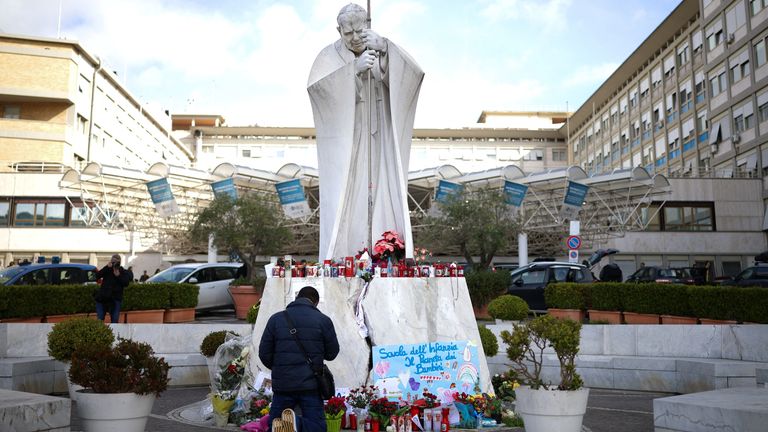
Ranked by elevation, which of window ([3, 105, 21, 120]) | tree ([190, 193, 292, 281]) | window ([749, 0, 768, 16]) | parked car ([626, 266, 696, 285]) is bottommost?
parked car ([626, 266, 696, 285])

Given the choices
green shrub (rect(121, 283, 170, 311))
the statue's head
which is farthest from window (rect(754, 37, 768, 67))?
green shrub (rect(121, 283, 170, 311))

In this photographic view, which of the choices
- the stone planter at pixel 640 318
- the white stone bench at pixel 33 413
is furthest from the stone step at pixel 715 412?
the stone planter at pixel 640 318

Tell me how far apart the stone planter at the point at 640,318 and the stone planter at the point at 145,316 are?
11.2 metres

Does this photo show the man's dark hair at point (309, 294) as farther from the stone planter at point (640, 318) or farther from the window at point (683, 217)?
the window at point (683, 217)

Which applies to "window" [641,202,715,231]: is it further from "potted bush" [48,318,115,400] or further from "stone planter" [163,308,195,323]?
"potted bush" [48,318,115,400]

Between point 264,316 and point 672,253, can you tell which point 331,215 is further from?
point 672,253

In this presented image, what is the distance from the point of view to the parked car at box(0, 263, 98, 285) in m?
17.7

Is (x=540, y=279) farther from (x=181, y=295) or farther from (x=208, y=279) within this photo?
(x=208, y=279)

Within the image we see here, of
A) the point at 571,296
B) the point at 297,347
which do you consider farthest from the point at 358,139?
the point at 571,296

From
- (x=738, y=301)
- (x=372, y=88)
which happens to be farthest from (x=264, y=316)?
(x=738, y=301)

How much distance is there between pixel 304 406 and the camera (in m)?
5.84

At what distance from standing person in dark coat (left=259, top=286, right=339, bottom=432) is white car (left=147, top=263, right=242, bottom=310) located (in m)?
15.4

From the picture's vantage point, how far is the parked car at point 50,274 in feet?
58.1

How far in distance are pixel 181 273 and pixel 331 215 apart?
39.9 ft
